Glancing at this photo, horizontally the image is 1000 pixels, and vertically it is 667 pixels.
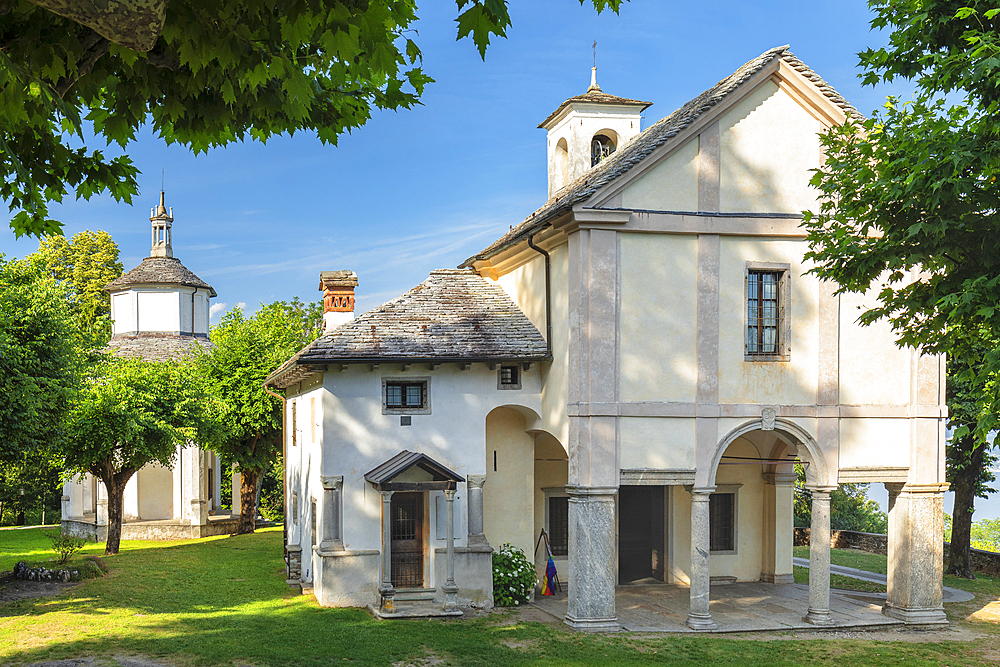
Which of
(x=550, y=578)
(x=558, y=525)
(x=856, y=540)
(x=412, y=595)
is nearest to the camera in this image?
(x=412, y=595)

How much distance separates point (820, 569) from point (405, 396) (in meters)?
9.36

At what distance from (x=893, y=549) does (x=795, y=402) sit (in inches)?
153

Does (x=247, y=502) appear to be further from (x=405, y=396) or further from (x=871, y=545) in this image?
(x=871, y=545)

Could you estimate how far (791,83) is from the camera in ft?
59.2

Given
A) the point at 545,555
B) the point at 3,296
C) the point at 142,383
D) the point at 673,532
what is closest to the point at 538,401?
the point at 545,555

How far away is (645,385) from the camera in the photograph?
17.3 meters

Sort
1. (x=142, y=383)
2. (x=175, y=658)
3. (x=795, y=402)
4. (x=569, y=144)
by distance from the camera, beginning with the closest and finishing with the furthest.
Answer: (x=175, y=658), (x=795, y=402), (x=569, y=144), (x=142, y=383)

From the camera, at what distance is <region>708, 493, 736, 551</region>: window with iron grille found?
2223cm

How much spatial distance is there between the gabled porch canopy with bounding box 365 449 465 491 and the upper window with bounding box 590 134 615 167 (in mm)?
11437

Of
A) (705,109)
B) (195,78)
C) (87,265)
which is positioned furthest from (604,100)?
(87,265)

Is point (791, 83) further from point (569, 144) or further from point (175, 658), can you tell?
point (175, 658)

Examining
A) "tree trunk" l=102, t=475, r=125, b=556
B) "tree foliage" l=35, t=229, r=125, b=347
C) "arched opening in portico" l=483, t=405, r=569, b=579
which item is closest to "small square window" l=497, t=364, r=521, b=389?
"arched opening in portico" l=483, t=405, r=569, b=579

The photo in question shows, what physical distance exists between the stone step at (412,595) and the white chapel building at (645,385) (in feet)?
0.15

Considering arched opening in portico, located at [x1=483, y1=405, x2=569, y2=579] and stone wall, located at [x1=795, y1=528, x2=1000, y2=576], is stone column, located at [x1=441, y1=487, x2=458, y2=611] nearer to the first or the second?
arched opening in portico, located at [x1=483, y1=405, x2=569, y2=579]
